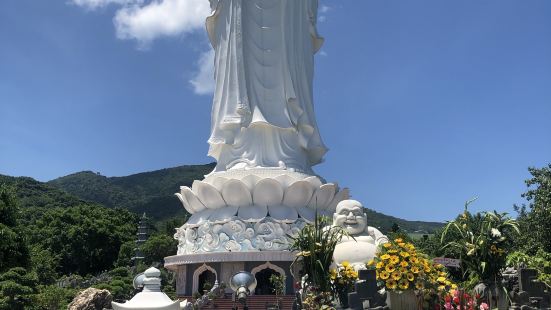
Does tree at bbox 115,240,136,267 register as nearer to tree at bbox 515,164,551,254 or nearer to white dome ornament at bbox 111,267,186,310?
tree at bbox 515,164,551,254

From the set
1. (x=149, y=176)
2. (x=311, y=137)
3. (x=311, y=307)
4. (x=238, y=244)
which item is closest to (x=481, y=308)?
(x=311, y=307)

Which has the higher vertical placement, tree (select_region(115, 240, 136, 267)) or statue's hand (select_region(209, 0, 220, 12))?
statue's hand (select_region(209, 0, 220, 12))

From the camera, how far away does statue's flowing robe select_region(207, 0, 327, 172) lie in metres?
17.1

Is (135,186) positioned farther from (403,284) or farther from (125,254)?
(403,284)

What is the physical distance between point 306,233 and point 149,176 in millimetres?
88814

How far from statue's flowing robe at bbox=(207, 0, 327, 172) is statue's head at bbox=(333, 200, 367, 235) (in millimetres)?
7778

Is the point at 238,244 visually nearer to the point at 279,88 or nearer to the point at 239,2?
the point at 279,88

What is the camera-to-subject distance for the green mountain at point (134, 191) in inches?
2290

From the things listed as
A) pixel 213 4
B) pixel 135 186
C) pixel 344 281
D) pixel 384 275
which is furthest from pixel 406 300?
pixel 135 186

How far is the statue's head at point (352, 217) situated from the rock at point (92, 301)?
23.0 ft

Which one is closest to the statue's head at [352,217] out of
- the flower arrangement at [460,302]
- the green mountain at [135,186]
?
the flower arrangement at [460,302]

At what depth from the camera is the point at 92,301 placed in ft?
43.2

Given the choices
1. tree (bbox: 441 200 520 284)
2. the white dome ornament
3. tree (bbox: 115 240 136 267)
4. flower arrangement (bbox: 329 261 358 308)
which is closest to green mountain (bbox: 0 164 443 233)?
tree (bbox: 115 240 136 267)

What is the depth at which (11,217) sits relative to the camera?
51.9 ft
